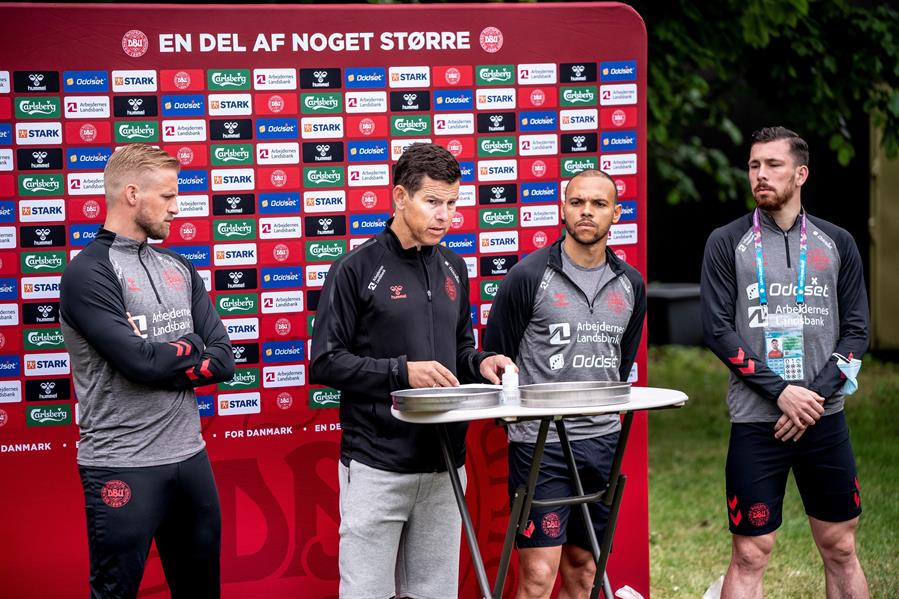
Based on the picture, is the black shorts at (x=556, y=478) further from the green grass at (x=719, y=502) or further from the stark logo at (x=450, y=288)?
the green grass at (x=719, y=502)

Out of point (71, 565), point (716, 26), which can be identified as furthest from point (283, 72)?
point (716, 26)

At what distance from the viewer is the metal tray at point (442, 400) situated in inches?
134

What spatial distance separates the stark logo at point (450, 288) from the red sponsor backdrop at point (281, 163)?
0.90 metres

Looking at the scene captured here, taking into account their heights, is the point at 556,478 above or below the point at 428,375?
below

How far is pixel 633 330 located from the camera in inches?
171

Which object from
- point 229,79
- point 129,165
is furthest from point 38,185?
point 129,165

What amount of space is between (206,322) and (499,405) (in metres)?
1.14

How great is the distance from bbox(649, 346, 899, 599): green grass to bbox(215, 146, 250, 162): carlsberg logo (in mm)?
2929

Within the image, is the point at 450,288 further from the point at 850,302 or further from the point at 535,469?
the point at 850,302

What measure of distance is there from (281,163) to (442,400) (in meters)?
1.80

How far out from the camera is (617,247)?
16.5 ft

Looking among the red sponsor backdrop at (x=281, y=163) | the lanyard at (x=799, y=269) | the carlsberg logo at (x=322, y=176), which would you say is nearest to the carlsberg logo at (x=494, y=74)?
the red sponsor backdrop at (x=281, y=163)

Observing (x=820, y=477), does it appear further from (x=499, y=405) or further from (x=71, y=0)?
A: (x=71, y=0)

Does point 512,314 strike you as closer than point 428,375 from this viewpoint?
No
